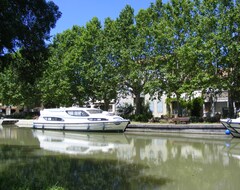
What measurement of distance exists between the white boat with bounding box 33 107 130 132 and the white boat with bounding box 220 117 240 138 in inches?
377

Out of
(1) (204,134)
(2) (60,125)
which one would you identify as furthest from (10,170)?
(2) (60,125)

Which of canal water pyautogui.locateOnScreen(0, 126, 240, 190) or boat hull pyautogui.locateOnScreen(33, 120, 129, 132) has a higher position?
boat hull pyautogui.locateOnScreen(33, 120, 129, 132)

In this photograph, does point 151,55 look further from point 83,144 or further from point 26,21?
point 26,21

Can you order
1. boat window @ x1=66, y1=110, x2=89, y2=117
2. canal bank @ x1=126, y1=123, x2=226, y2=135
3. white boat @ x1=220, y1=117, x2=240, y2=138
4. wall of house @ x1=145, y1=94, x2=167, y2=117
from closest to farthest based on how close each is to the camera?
white boat @ x1=220, y1=117, x2=240, y2=138
canal bank @ x1=126, y1=123, x2=226, y2=135
boat window @ x1=66, y1=110, x2=89, y2=117
wall of house @ x1=145, y1=94, x2=167, y2=117

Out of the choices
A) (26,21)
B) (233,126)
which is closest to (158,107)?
(233,126)

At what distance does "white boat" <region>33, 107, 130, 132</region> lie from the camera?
33.4m

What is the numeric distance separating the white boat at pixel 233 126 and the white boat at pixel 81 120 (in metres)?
9.57

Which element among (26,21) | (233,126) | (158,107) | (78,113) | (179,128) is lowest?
(179,128)

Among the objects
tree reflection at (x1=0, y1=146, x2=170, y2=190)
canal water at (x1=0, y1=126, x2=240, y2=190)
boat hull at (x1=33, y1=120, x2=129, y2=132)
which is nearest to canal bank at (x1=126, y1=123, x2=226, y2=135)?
boat hull at (x1=33, y1=120, x2=129, y2=132)

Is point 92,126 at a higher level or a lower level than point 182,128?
higher

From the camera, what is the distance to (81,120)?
1400 inches

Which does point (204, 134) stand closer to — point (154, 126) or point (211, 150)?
point (154, 126)

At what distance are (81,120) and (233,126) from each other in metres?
15.2

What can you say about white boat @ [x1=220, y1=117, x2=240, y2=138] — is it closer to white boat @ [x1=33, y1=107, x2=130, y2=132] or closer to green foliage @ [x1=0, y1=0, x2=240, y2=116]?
green foliage @ [x1=0, y1=0, x2=240, y2=116]
